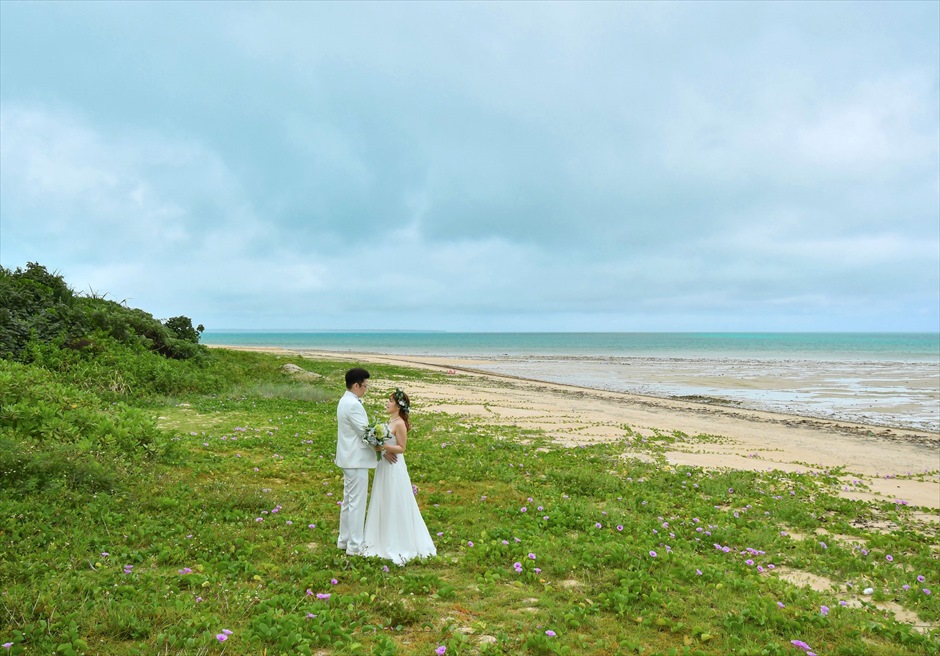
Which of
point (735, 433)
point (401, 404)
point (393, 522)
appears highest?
point (401, 404)

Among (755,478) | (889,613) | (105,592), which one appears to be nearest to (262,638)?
Result: (105,592)

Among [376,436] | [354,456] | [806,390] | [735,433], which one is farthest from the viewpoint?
[806,390]

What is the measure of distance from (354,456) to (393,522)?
1106 millimetres

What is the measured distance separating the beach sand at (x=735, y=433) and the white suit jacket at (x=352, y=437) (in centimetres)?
1100

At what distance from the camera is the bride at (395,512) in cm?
806

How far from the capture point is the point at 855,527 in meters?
10.8

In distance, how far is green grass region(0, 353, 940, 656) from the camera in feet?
19.3

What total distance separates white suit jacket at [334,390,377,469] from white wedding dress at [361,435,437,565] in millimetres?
273

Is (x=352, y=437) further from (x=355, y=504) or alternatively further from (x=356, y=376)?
(x=355, y=504)

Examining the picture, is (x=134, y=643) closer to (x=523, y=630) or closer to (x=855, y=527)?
(x=523, y=630)

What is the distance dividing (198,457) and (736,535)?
11412 mm

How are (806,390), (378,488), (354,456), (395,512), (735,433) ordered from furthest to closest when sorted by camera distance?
1. (806,390)
2. (735,433)
3. (378,488)
4. (395,512)
5. (354,456)

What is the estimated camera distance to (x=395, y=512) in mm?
8156

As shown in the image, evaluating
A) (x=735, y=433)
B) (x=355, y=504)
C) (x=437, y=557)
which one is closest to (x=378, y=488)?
(x=355, y=504)
